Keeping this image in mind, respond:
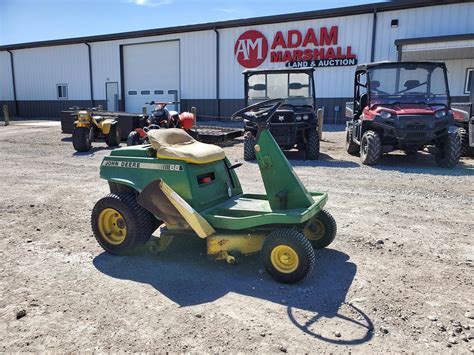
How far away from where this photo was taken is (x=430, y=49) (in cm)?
1499

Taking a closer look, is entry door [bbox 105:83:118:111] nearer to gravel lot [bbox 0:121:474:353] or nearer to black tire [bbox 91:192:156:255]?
gravel lot [bbox 0:121:474:353]

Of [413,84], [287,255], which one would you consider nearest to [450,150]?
[413,84]

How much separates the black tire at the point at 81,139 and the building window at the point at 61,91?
17056mm

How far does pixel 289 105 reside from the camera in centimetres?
995

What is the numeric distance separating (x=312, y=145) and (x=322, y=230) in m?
5.73

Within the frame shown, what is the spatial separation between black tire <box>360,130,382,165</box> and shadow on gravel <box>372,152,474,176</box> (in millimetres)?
169

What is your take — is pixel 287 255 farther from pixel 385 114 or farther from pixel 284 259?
pixel 385 114

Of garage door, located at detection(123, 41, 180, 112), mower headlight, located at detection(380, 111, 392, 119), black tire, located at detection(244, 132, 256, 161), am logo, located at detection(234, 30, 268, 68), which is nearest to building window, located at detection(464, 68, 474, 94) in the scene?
am logo, located at detection(234, 30, 268, 68)

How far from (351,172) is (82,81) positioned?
2171 centimetres

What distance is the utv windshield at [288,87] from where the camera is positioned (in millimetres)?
10148

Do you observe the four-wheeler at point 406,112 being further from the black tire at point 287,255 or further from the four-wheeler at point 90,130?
the four-wheeler at point 90,130

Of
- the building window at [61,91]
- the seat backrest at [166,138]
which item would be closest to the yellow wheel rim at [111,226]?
the seat backrest at [166,138]

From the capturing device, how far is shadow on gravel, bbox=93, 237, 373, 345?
2.81m

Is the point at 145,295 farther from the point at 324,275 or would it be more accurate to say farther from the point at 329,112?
the point at 329,112
